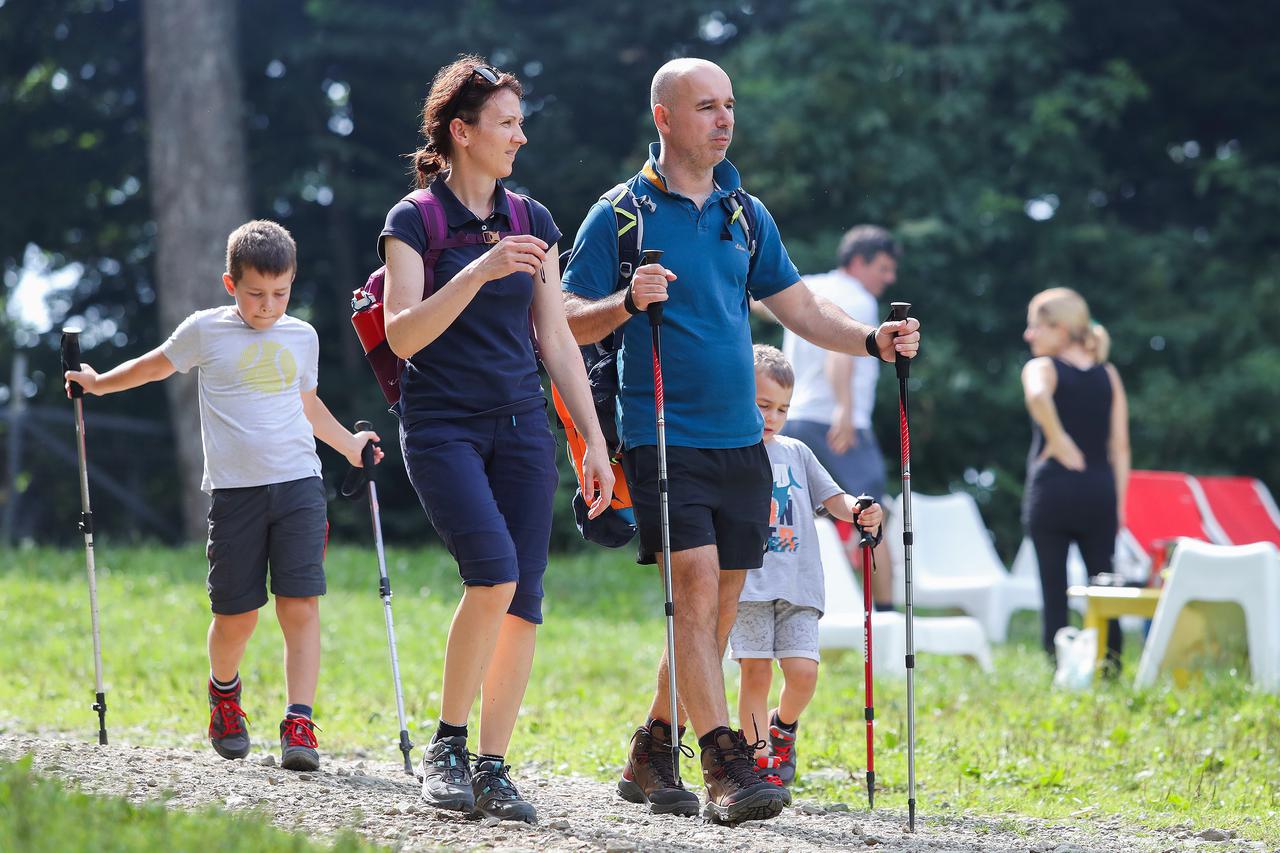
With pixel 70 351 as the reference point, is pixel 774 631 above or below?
below

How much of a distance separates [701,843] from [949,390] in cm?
1175

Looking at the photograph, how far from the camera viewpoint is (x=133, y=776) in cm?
495

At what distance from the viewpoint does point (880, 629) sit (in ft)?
28.1

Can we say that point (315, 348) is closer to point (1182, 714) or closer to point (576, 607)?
point (1182, 714)

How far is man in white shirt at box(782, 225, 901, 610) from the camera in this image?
9.12 metres

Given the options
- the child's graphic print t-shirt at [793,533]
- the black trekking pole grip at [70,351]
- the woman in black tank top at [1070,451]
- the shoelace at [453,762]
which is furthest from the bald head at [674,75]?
the woman in black tank top at [1070,451]

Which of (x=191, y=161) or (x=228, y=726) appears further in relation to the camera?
(x=191, y=161)

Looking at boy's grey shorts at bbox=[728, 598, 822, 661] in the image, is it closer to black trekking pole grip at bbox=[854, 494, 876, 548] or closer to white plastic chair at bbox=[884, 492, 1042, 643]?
black trekking pole grip at bbox=[854, 494, 876, 548]

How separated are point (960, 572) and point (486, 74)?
7.74m

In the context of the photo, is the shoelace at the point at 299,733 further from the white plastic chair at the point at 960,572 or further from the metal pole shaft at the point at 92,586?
the white plastic chair at the point at 960,572

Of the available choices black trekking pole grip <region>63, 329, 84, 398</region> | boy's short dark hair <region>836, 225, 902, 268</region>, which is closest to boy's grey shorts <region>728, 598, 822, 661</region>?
black trekking pole grip <region>63, 329, 84, 398</region>

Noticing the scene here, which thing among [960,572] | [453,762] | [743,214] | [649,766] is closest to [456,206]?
[743,214]

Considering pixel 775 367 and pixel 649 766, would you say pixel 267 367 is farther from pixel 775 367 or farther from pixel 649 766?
pixel 649 766

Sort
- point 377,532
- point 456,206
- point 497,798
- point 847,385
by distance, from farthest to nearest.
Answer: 1. point 847,385
2. point 377,532
3. point 456,206
4. point 497,798
